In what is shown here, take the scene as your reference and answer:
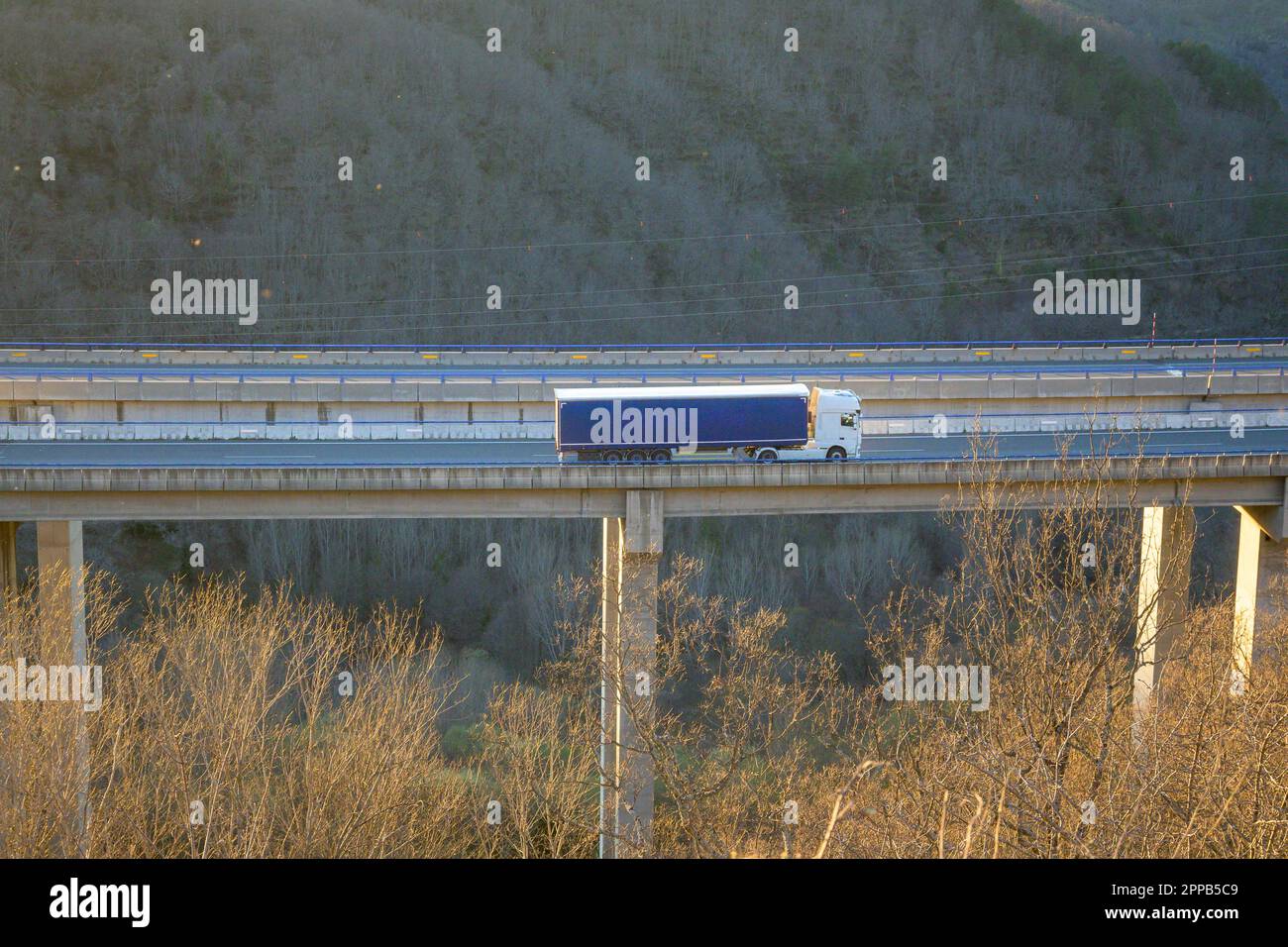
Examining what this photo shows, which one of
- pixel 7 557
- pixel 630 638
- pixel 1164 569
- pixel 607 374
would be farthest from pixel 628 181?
pixel 630 638

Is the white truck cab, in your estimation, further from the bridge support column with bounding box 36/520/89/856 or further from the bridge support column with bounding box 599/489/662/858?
the bridge support column with bounding box 36/520/89/856

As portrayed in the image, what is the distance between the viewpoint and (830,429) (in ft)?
75.4

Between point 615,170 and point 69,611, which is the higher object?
point 615,170

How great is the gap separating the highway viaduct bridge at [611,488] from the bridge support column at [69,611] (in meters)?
0.06

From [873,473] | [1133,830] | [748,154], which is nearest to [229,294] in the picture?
[748,154]

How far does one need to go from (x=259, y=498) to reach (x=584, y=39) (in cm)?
4727

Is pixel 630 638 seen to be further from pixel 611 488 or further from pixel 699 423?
pixel 699 423

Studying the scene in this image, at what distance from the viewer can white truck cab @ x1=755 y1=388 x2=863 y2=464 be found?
74.9 feet

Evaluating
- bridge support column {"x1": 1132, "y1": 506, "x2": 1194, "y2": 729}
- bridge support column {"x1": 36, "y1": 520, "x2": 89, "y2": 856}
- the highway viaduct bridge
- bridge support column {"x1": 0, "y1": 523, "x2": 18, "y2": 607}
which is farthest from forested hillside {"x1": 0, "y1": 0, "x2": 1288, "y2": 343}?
bridge support column {"x1": 1132, "y1": 506, "x2": 1194, "y2": 729}

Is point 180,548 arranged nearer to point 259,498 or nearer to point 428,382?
point 428,382

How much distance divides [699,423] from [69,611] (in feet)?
36.3

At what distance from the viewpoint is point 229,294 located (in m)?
51.3

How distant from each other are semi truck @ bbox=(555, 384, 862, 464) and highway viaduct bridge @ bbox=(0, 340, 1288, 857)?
0.83m

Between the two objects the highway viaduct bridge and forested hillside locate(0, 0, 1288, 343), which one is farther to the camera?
forested hillside locate(0, 0, 1288, 343)
